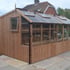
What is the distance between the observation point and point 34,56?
7840mm

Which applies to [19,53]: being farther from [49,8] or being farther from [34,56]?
[49,8]

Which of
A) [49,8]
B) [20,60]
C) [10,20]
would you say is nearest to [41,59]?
[20,60]

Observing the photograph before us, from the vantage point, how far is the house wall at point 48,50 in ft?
25.9

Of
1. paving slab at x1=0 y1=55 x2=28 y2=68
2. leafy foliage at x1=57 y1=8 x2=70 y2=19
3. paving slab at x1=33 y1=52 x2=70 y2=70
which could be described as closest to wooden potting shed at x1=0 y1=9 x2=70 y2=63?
paving slab at x1=0 y1=55 x2=28 y2=68

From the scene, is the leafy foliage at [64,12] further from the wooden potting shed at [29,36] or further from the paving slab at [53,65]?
the paving slab at [53,65]

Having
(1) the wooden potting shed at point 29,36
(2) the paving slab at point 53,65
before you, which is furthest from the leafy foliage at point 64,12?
(2) the paving slab at point 53,65

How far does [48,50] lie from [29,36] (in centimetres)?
190

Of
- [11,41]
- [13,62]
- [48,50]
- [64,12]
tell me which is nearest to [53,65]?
[48,50]

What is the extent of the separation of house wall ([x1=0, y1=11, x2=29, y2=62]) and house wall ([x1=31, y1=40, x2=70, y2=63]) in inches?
18.3

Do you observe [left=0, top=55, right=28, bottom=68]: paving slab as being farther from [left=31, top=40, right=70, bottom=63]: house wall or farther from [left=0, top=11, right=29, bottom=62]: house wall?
[left=31, top=40, right=70, bottom=63]: house wall

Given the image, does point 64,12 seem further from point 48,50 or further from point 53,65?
point 53,65

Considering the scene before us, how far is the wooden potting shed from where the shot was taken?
779 centimetres

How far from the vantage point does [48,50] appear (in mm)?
8844

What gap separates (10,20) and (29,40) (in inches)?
81.0
